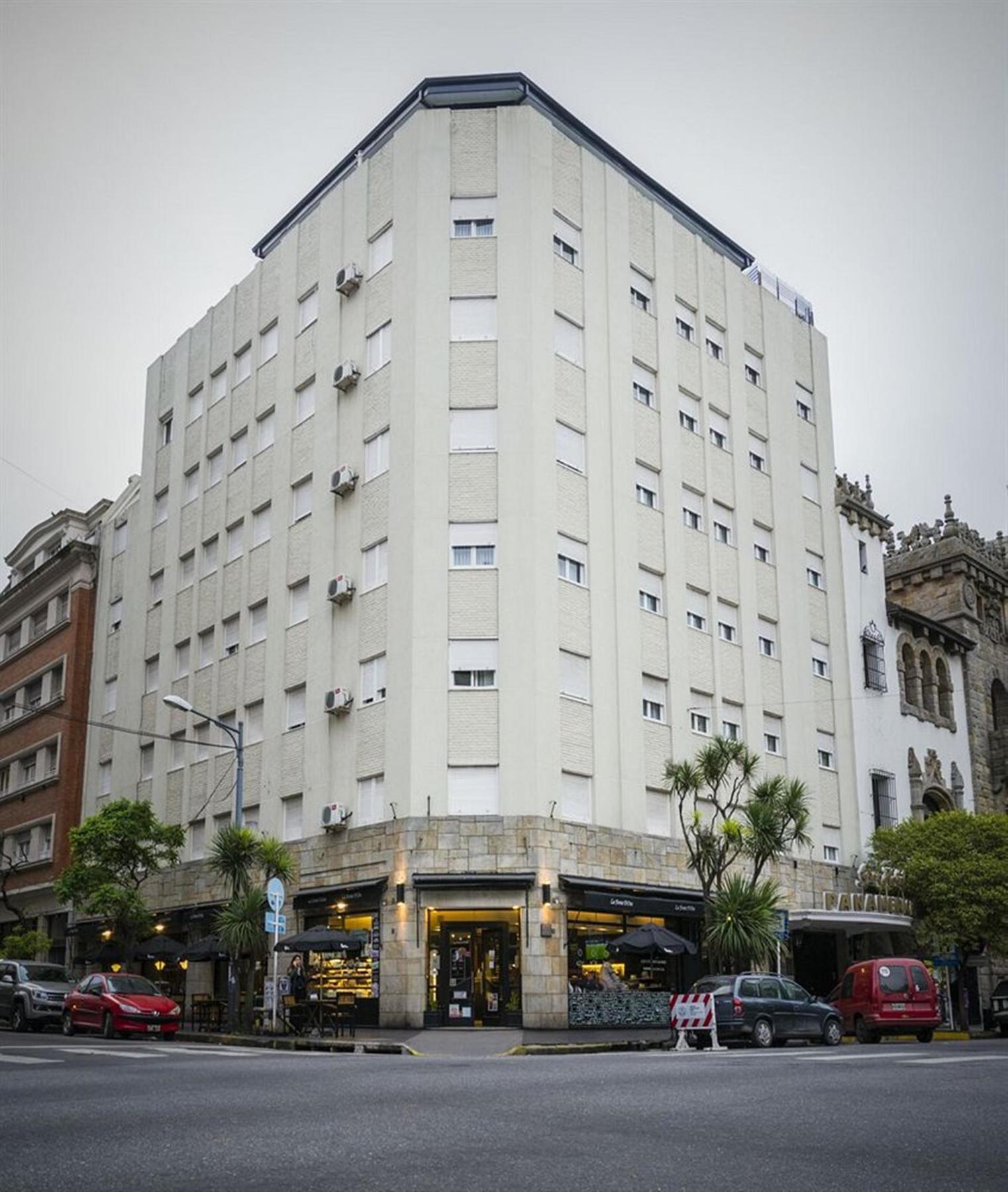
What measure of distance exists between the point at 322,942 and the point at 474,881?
3.87 meters

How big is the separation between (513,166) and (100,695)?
26.0 meters

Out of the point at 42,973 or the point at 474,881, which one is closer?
the point at 474,881

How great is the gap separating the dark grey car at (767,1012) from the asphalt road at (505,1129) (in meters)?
9.10

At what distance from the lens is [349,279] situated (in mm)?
39656

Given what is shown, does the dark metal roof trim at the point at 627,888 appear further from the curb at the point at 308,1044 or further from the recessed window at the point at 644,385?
the recessed window at the point at 644,385

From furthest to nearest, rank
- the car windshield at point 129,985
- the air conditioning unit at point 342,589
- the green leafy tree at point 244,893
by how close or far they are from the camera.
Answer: the air conditioning unit at point 342,589
the green leafy tree at point 244,893
the car windshield at point 129,985

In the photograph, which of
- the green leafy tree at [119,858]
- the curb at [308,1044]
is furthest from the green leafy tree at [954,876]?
the green leafy tree at [119,858]

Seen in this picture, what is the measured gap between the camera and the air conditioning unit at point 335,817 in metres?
34.7

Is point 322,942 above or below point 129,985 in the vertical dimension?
above

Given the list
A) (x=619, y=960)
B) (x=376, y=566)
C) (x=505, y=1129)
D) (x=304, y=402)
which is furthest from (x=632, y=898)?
(x=505, y=1129)

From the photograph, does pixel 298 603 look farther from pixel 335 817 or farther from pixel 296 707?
pixel 335 817

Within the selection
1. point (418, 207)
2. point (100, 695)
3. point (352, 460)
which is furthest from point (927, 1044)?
point (100, 695)

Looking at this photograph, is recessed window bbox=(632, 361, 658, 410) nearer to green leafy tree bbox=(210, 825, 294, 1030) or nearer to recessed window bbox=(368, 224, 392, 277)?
recessed window bbox=(368, 224, 392, 277)

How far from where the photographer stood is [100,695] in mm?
50781
